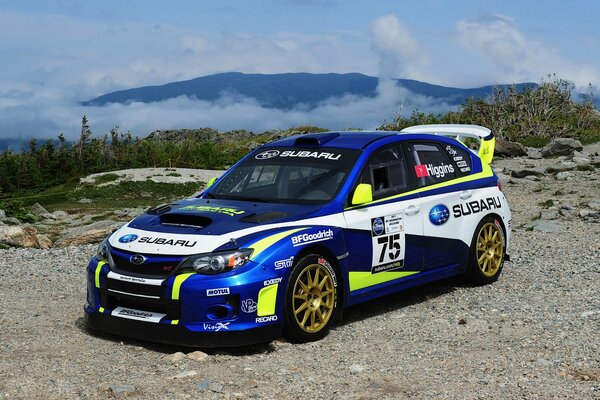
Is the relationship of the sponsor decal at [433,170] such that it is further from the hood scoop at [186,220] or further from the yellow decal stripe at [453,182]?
the hood scoop at [186,220]

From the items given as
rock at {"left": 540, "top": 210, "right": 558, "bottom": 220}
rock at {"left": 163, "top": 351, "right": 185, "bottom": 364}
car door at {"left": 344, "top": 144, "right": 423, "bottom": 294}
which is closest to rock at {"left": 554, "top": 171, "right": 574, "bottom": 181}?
rock at {"left": 540, "top": 210, "right": 558, "bottom": 220}

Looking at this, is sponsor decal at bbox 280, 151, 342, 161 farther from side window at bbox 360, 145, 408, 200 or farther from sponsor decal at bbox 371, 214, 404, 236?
sponsor decal at bbox 371, 214, 404, 236

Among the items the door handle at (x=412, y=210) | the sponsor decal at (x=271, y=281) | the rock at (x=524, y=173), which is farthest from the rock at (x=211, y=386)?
the rock at (x=524, y=173)

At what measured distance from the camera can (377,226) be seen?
8344mm

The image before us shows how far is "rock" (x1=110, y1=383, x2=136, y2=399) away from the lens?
607cm

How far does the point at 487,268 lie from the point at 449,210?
108 centimetres

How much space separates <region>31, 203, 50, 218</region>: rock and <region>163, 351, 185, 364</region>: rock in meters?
16.6

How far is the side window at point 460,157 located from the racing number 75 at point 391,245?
164 centimetres

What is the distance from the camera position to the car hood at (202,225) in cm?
729

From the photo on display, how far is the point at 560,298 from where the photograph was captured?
31.0 feet

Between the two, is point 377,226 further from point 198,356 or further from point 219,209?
point 198,356

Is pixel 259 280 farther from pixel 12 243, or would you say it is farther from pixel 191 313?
pixel 12 243

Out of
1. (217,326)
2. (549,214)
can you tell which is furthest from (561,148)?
(217,326)

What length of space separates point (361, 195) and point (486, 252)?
250 centimetres
